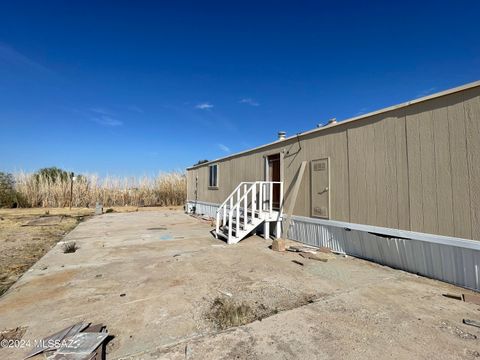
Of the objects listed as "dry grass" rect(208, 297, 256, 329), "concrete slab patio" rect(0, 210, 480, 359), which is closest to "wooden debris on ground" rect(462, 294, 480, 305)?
"concrete slab patio" rect(0, 210, 480, 359)

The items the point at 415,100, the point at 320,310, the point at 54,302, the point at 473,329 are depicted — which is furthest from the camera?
the point at 415,100

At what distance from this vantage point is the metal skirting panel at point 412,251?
341 centimetres

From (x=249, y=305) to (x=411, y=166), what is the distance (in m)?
3.38

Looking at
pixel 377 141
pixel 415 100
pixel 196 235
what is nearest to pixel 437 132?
pixel 415 100

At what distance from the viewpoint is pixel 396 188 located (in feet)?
14.3

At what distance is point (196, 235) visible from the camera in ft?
25.1

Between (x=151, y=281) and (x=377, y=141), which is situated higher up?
(x=377, y=141)

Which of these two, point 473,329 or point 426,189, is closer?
point 473,329

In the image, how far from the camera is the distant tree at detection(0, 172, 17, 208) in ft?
50.9

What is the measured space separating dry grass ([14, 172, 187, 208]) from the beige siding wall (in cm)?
1478

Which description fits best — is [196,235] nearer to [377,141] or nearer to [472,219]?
[377,141]

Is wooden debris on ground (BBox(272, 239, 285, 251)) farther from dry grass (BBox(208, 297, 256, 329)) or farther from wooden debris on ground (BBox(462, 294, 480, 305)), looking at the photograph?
wooden debris on ground (BBox(462, 294, 480, 305))

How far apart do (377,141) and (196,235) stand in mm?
5415

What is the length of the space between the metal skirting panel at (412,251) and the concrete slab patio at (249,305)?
202 millimetres
